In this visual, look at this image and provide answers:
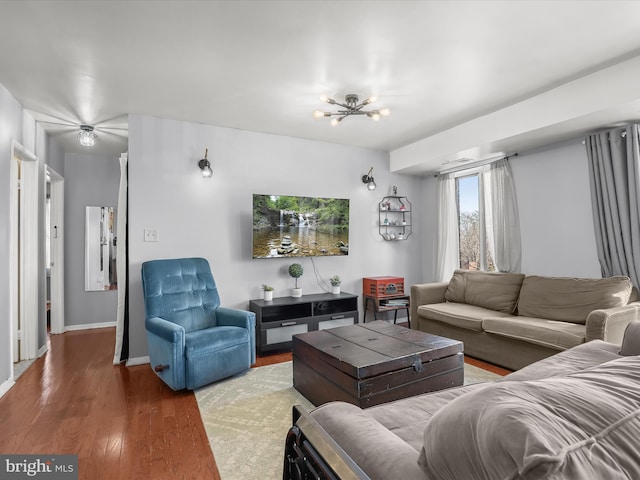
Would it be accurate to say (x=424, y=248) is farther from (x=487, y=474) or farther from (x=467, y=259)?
(x=487, y=474)

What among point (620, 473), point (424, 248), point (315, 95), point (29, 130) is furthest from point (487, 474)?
point (424, 248)

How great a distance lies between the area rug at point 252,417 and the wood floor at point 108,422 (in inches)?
3.4

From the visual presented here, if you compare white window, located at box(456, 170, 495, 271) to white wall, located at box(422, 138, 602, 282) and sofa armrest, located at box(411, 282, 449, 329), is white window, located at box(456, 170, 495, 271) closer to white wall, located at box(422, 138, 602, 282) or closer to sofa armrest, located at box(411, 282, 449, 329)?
white wall, located at box(422, 138, 602, 282)

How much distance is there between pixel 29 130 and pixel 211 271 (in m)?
2.35

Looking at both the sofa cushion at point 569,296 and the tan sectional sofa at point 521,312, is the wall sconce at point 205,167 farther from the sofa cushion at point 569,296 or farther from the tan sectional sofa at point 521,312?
the sofa cushion at point 569,296

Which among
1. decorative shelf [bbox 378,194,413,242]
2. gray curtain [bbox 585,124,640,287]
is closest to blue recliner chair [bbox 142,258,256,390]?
decorative shelf [bbox 378,194,413,242]

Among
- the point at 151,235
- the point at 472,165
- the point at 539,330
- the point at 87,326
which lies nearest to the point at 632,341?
the point at 539,330

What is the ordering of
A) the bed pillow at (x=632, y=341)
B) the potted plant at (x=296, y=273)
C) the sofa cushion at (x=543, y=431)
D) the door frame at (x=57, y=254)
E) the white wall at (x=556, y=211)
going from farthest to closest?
the door frame at (x=57, y=254) < the potted plant at (x=296, y=273) < the white wall at (x=556, y=211) < the bed pillow at (x=632, y=341) < the sofa cushion at (x=543, y=431)

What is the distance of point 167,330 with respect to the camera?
2.92 metres

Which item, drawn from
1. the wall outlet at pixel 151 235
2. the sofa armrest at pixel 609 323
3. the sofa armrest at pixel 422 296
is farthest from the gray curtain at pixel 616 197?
the wall outlet at pixel 151 235

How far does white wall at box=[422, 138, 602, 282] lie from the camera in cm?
367

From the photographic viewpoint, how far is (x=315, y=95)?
10.9 feet

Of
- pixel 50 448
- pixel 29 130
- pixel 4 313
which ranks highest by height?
pixel 29 130

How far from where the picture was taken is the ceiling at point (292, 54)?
214 cm
